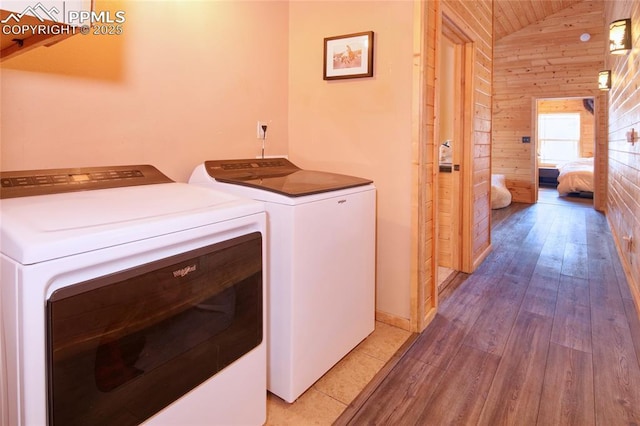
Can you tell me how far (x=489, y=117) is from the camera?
12.5ft

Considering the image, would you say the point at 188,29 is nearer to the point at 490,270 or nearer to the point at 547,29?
the point at 490,270

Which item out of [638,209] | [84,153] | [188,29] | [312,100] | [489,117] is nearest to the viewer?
[84,153]

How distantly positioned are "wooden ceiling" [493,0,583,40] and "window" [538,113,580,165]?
5335 millimetres

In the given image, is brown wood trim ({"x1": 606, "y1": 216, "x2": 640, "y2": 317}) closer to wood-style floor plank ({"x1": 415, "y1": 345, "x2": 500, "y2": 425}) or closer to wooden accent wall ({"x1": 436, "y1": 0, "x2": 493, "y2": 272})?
wooden accent wall ({"x1": 436, "y1": 0, "x2": 493, "y2": 272})

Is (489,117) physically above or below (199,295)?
above

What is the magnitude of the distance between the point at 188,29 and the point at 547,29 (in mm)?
7424

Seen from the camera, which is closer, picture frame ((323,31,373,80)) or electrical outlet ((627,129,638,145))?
picture frame ((323,31,373,80))

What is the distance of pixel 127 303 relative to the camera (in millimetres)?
1032

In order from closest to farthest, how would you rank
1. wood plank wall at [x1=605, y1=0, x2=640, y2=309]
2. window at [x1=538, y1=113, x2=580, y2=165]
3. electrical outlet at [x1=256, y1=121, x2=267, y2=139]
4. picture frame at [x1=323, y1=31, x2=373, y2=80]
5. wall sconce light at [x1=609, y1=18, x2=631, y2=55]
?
picture frame at [x1=323, y1=31, x2=373, y2=80], electrical outlet at [x1=256, y1=121, x2=267, y2=139], wood plank wall at [x1=605, y1=0, x2=640, y2=309], wall sconce light at [x1=609, y1=18, x2=631, y2=55], window at [x1=538, y1=113, x2=580, y2=165]

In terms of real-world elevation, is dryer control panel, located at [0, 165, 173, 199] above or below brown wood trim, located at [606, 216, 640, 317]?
above

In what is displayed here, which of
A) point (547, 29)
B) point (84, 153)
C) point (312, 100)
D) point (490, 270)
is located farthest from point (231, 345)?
point (547, 29)

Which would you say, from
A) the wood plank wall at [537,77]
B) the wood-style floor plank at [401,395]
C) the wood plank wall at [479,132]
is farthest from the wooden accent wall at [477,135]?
the wood plank wall at [537,77]

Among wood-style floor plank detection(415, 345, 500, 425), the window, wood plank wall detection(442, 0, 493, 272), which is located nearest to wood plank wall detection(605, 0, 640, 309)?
wood plank wall detection(442, 0, 493, 272)

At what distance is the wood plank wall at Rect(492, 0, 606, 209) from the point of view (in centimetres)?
673
